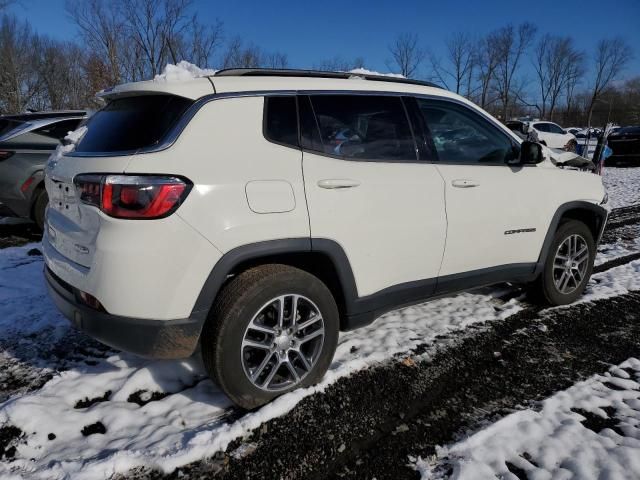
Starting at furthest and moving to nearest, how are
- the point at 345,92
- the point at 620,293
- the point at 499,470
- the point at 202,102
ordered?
the point at 620,293 < the point at 345,92 < the point at 202,102 < the point at 499,470

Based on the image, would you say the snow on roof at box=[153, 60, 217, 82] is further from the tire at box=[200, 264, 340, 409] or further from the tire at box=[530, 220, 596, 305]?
the tire at box=[530, 220, 596, 305]

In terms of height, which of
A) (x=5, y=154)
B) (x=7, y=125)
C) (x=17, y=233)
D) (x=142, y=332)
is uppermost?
(x=7, y=125)

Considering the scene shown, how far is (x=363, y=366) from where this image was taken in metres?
3.11

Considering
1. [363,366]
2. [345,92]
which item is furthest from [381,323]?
[345,92]

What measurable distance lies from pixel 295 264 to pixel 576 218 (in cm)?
296

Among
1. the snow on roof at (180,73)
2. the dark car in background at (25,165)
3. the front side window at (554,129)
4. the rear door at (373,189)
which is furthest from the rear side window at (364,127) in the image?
the front side window at (554,129)

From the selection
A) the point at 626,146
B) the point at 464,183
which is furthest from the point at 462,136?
the point at 626,146

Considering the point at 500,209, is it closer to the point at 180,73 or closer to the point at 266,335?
the point at 266,335

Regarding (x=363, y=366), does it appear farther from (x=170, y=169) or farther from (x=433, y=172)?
(x=170, y=169)

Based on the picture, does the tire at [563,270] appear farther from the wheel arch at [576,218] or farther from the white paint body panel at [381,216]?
the white paint body panel at [381,216]

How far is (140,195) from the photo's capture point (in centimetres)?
217

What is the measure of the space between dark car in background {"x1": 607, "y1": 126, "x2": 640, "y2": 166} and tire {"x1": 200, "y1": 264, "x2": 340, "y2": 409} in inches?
786

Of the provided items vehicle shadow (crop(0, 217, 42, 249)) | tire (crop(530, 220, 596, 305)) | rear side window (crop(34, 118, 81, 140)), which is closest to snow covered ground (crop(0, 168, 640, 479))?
tire (crop(530, 220, 596, 305))

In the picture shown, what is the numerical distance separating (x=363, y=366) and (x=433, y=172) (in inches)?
55.6
